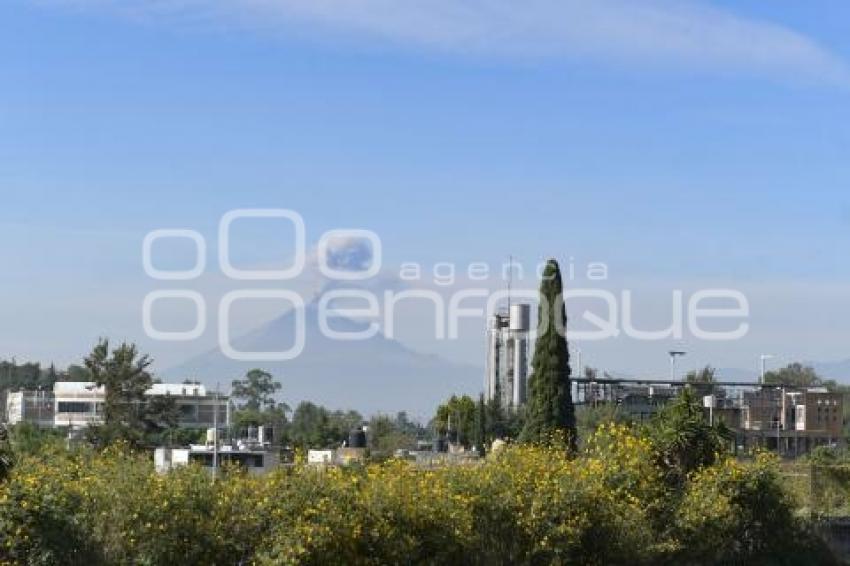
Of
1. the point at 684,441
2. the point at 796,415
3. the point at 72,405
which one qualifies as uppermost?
the point at 684,441

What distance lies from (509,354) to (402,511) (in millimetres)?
79382

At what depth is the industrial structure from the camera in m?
93.8

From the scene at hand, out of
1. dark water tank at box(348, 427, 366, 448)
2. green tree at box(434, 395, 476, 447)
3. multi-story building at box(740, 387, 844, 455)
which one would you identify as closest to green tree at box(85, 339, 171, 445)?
dark water tank at box(348, 427, 366, 448)

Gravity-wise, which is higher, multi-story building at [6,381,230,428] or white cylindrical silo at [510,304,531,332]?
white cylindrical silo at [510,304,531,332]

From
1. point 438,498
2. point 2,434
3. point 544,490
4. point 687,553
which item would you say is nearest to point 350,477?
point 438,498

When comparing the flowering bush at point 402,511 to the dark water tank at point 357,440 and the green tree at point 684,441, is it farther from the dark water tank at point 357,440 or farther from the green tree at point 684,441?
the dark water tank at point 357,440

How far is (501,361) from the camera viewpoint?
97.1 metres

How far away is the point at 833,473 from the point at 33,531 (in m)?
20.8

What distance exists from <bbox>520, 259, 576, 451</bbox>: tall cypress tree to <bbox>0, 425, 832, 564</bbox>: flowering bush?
53.8 feet

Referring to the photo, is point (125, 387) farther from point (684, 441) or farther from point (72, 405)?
point (72, 405)

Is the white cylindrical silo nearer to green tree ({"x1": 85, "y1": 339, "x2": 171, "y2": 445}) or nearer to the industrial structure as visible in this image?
the industrial structure

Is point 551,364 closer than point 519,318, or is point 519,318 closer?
point 551,364

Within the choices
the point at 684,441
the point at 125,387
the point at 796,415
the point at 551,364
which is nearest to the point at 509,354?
the point at 796,415

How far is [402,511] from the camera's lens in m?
18.0
